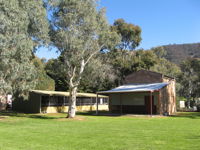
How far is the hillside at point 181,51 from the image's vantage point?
80750 mm

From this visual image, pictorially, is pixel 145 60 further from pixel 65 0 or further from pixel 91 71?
pixel 65 0

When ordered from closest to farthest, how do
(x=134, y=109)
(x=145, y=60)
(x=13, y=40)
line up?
(x=13, y=40), (x=134, y=109), (x=145, y=60)

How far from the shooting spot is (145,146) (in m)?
7.75

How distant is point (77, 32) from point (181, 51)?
71634 millimetres

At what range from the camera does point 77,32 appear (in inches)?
819

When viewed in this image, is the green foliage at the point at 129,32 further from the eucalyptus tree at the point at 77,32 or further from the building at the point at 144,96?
the eucalyptus tree at the point at 77,32

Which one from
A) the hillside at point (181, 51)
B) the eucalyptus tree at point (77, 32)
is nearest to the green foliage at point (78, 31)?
the eucalyptus tree at point (77, 32)

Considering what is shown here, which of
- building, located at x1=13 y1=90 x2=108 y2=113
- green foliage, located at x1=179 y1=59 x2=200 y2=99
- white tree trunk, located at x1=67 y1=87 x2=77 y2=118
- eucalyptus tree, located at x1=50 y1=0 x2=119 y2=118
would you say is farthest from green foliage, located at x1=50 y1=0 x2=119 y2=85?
green foliage, located at x1=179 y1=59 x2=200 y2=99

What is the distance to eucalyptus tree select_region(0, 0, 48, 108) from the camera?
16.0 meters

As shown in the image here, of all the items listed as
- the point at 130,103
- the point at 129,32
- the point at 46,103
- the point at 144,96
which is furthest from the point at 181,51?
the point at 46,103

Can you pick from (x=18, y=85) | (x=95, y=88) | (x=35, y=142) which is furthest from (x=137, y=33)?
(x=35, y=142)

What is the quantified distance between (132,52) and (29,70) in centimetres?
3055

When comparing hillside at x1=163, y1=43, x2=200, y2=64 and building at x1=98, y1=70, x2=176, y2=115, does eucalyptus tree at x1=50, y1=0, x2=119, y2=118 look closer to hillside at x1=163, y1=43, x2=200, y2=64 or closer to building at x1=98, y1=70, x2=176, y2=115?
building at x1=98, y1=70, x2=176, y2=115

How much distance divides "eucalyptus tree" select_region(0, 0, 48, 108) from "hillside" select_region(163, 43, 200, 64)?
66419 mm
